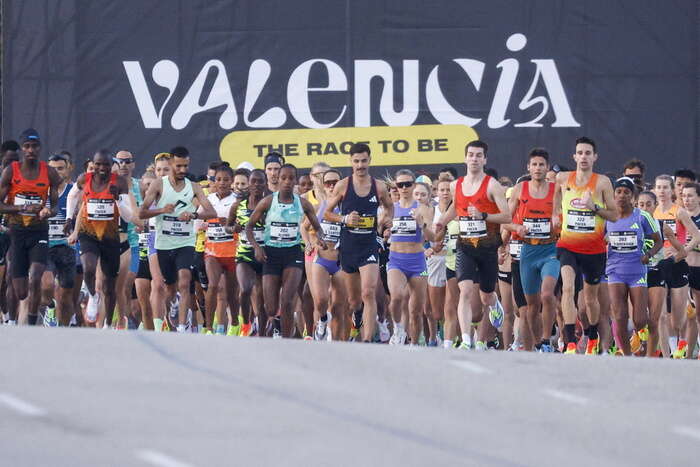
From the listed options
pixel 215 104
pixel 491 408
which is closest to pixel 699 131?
pixel 215 104

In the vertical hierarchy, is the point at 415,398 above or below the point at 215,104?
below

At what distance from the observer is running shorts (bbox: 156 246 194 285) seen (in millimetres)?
14516

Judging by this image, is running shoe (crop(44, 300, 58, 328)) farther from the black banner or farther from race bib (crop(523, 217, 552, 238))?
race bib (crop(523, 217, 552, 238))

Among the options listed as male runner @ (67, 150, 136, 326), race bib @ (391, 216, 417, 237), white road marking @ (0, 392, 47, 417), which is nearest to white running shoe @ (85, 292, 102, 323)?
male runner @ (67, 150, 136, 326)

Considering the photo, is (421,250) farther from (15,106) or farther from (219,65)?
(15,106)

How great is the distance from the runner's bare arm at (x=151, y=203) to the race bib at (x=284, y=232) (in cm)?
110

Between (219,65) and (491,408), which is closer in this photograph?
(491,408)

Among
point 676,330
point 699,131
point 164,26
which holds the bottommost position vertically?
point 676,330

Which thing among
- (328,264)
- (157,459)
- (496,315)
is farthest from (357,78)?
(157,459)

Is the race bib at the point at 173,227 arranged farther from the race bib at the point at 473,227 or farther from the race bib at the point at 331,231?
the race bib at the point at 473,227

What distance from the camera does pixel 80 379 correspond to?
7086 millimetres

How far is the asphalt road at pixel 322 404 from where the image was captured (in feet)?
20.3

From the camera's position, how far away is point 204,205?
14430 mm

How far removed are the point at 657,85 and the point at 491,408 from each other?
13.9 m
